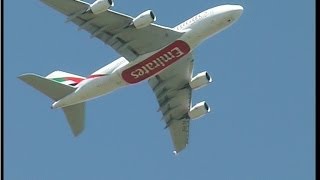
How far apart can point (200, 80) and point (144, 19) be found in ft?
22.1

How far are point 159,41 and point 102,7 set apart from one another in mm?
4107

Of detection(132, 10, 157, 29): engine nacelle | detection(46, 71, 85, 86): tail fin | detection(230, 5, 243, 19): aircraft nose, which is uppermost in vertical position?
detection(132, 10, 157, 29): engine nacelle

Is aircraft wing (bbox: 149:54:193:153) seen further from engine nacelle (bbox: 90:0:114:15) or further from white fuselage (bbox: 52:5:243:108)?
engine nacelle (bbox: 90:0:114:15)

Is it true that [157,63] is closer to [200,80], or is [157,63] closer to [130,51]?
[130,51]

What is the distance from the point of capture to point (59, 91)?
53.2 meters

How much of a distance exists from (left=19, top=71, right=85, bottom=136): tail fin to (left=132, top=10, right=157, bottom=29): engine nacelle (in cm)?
609

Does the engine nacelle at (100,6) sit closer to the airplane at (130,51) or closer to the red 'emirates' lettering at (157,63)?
the airplane at (130,51)

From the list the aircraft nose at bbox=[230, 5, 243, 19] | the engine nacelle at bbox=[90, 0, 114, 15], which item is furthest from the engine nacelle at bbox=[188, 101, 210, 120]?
the engine nacelle at bbox=[90, 0, 114, 15]

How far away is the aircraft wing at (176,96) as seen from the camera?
55156 mm

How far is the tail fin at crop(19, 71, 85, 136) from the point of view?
52800 mm

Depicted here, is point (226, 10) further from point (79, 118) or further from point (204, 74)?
point (79, 118)

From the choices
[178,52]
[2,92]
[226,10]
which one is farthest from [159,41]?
[2,92]

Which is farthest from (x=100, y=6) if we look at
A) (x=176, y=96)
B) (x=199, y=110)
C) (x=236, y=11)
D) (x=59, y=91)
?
(x=199, y=110)

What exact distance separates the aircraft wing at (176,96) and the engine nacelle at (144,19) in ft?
16.0
